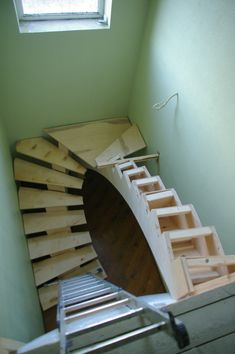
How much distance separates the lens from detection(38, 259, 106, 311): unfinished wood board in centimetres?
299

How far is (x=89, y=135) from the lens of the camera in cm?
362

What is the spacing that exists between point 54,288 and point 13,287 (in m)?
1.10

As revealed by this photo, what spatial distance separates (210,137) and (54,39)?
1.93 metres

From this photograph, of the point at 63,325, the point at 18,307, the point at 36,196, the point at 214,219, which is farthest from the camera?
the point at 36,196

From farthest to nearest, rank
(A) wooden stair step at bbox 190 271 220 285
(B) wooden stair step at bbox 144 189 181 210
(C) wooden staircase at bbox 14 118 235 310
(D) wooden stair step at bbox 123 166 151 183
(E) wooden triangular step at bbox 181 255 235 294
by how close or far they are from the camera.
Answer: (C) wooden staircase at bbox 14 118 235 310 < (D) wooden stair step at bbox 123 166 151 183 < (B) wooden stair step at bbox 144 189 181 210 < (A) wooden stair step at bbox 190 271 220 285 < (E) wooden triangular step at bbox 181 255 235 294

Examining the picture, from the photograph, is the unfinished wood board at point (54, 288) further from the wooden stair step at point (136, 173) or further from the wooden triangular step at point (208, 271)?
the wooden triangular step at point (208, 271)

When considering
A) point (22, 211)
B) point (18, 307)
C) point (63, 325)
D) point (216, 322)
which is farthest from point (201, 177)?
point (22, 211)

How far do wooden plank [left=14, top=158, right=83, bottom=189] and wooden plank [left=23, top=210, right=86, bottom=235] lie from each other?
371 mm

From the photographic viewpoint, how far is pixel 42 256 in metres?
3.12

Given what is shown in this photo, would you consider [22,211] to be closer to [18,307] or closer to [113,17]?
[18,307]

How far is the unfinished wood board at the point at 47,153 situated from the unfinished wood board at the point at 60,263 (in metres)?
1.02

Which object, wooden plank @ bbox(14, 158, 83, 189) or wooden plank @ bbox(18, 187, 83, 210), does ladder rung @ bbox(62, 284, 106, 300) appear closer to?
wooden plank @ bbox(18, 187, 83, 210)

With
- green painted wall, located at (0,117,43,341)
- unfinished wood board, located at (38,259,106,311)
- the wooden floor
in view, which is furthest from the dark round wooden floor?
green painted wall, located at (0,117,43,341)

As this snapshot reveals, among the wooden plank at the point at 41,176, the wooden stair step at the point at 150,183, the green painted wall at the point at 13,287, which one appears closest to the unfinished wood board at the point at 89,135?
the wooden plank at the point at 41,176
